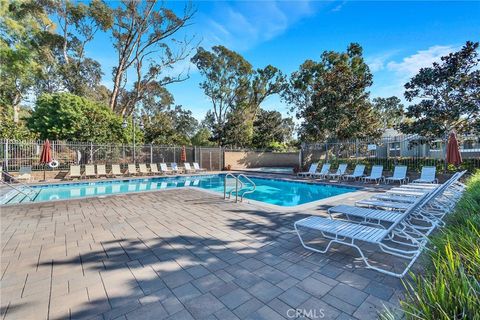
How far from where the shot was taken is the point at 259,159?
73.8 feet

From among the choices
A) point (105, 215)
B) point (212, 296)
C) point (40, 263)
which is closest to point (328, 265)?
point (212, 296)

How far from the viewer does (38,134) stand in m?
14.3

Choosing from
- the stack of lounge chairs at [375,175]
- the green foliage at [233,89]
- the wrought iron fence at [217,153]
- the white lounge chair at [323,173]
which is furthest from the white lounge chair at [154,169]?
the white lounge chair at [323,173]

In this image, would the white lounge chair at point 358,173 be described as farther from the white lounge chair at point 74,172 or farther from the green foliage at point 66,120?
the green foliage at point 66,120

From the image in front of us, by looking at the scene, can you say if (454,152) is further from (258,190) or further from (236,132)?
(236,132)

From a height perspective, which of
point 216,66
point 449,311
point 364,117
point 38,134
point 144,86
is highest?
point 216,66

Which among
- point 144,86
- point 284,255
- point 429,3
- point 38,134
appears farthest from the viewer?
point 144,86

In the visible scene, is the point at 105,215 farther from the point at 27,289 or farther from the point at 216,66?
the point at 216,66

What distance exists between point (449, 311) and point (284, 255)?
2.03m

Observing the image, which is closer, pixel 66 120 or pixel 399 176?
pixel 399 176

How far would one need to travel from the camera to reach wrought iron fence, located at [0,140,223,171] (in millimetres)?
11961

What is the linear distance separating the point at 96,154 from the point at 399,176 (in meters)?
17.0

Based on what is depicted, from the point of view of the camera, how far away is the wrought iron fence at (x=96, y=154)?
471 inches

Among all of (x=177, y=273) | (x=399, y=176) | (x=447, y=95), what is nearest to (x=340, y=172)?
(x=399, y=176)
